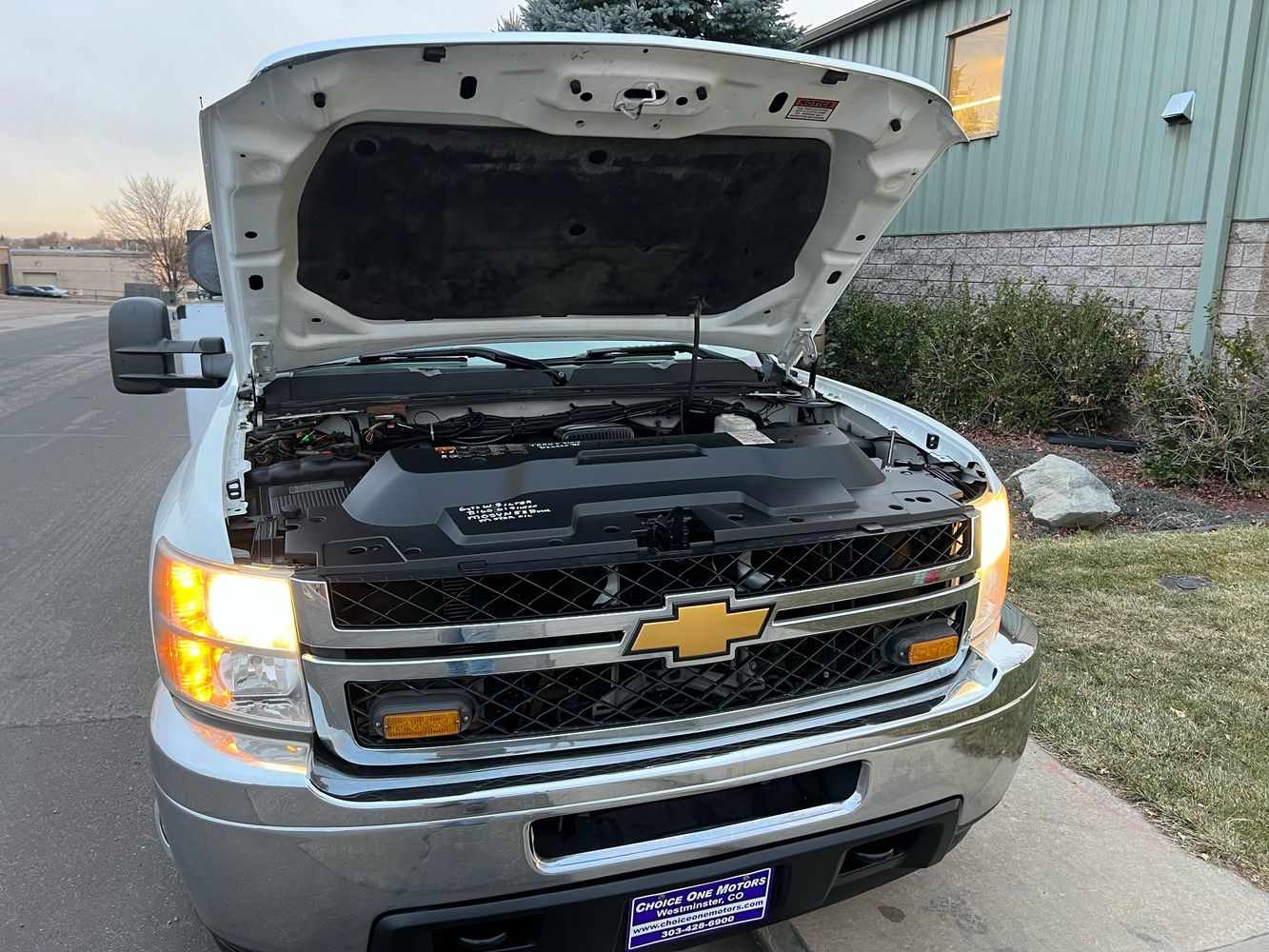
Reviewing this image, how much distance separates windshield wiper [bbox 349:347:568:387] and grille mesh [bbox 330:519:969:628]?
1.42 m

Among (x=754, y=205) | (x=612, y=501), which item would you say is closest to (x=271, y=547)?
(x=612, y=501)

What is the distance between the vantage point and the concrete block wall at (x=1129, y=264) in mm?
6996

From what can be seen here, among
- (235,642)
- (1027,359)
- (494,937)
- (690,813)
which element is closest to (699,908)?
(690,813)

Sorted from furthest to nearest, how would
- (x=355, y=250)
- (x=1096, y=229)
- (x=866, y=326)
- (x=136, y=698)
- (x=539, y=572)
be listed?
(x=866, y=326)
(x=1096, y=229)
(x=136, y=698)
(x=355, y=250)
(x=539, y=572)

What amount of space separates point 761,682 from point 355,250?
186cm

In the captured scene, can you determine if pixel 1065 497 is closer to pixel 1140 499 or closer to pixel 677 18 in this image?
pixel 1140 499

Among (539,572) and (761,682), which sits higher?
(539,572)

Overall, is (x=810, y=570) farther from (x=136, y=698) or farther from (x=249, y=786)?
(x=136, y=698)

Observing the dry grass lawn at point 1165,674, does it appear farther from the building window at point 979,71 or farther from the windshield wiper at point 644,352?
the building window at point 979,71

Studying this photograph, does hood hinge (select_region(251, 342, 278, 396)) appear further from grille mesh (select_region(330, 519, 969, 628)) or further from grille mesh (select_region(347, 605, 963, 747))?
grille mesh (select_region(347, 605, 963, 747))

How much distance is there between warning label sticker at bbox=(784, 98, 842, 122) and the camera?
2.56 meters

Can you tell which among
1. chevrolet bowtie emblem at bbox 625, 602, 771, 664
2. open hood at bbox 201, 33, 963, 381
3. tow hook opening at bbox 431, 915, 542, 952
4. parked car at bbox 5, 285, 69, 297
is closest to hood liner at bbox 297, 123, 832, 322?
open hood at bbox 201, 33, 963, 381

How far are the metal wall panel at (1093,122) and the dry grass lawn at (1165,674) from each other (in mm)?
3638

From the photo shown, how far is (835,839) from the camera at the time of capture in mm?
1932
